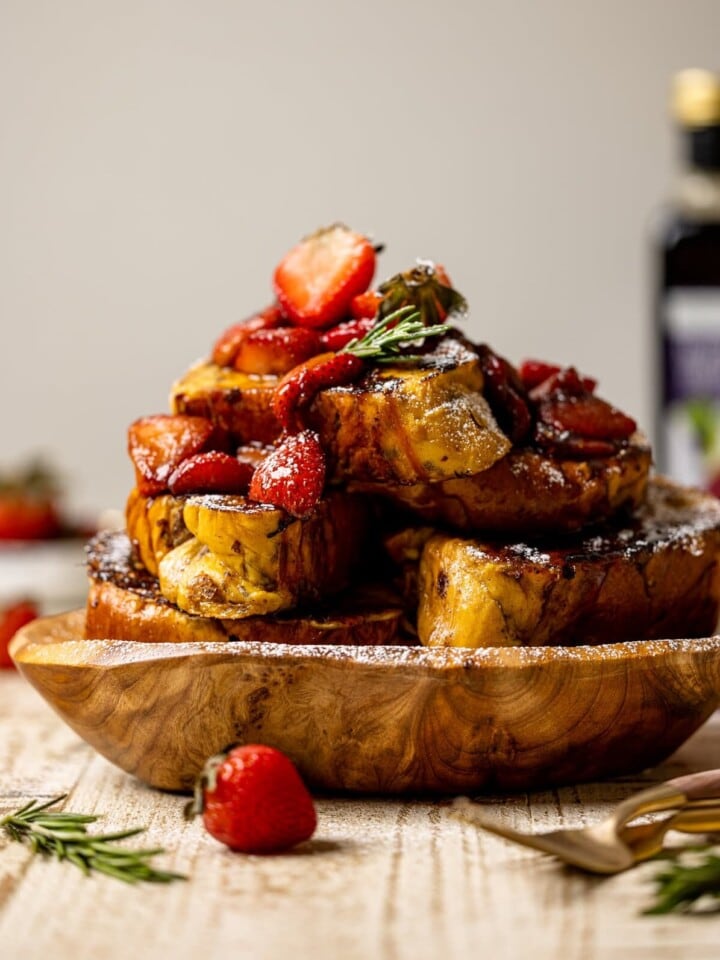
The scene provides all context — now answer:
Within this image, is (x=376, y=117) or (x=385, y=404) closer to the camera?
(x=385, y=404)

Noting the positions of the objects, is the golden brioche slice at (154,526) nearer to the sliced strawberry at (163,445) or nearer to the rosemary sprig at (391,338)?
the sliced strawberry at (163,445)

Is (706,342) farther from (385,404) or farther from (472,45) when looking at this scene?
(385,404)

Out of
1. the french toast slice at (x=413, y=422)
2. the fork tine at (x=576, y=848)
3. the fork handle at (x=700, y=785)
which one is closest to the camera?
the fork tine at (x=576, y=848)

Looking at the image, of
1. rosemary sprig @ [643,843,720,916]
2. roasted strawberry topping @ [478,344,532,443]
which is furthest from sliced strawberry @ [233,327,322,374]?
rosemary sprig @ [643,843,720,916]

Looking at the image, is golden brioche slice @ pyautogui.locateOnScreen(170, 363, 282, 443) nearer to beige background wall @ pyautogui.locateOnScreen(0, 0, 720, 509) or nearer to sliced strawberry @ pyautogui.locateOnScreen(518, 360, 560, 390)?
sliced strawberry @ pyautogui.locateOnScreen(518, 360, 560, 390)

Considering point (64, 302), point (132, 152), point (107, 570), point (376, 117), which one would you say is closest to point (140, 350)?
point (64, 302)

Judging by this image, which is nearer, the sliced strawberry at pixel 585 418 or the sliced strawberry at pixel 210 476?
the sliced strawberry at pixel 210 476

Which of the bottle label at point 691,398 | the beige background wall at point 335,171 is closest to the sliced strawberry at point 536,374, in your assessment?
the bottle label at point 691,398
